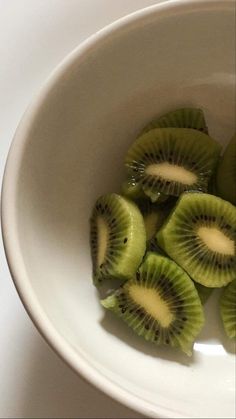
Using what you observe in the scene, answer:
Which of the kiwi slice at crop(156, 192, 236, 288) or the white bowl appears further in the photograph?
the kiwi slice at crop(156, 192, 236, 288)

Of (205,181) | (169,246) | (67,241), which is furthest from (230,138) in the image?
(67,241)

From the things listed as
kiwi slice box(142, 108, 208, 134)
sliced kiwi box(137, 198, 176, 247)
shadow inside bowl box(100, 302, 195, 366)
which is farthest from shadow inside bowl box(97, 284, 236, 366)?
kiwi slice box(142, 108, 208, 134)

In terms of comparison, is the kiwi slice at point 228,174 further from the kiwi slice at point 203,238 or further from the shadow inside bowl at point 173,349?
the shadow inside bowl at point 173,349

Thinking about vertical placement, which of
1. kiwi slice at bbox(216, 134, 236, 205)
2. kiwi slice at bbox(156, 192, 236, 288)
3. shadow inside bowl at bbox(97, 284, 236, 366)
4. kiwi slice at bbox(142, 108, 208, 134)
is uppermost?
kiwi slice at bbox(142, 108, 208, 134)

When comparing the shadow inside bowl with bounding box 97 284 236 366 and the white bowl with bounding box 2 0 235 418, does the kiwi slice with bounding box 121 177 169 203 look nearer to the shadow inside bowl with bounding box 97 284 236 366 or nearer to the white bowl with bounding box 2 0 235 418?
the white bowl with bounding box 2 0 235 418

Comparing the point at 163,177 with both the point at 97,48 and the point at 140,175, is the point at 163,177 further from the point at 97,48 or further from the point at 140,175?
the point at 97,48

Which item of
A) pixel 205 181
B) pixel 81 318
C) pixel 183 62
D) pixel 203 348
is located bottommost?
pixel 203 348

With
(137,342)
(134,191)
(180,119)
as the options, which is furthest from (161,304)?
(180,119)
